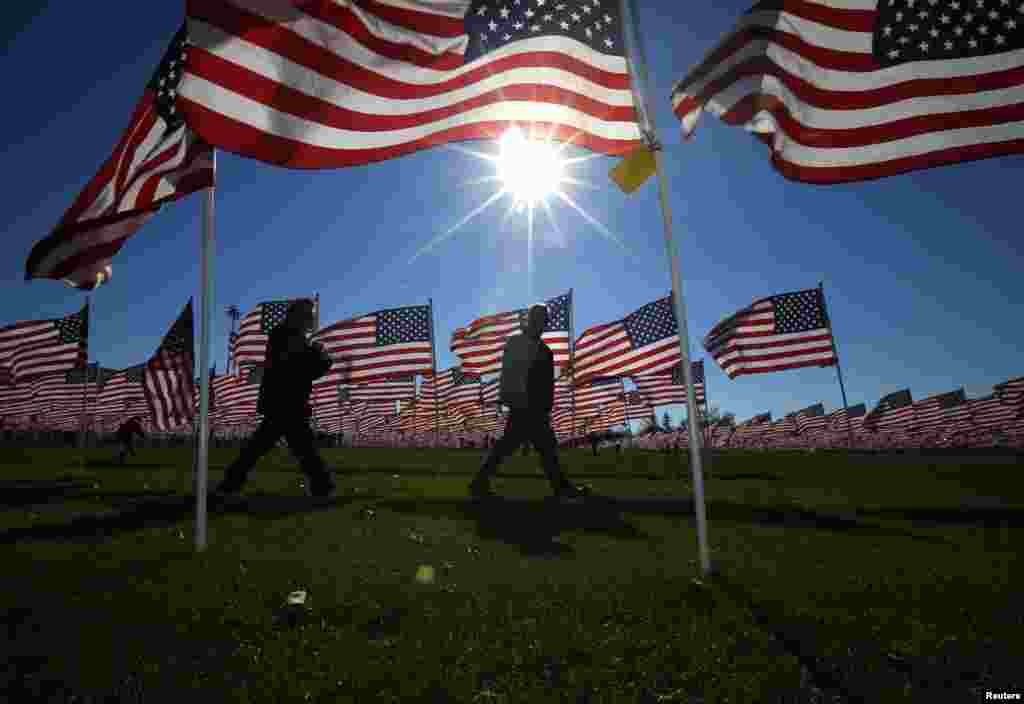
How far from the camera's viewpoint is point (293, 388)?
588 centimetres

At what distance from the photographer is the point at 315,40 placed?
14.1 feet

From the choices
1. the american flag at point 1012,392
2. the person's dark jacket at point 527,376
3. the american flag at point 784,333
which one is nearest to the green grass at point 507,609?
the person's dark jacket at point 527,376

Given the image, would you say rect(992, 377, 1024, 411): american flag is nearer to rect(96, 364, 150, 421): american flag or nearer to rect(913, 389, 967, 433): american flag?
rect(913, 389, 967, 433): american flag

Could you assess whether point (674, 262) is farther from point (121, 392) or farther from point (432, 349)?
point (121, 392)

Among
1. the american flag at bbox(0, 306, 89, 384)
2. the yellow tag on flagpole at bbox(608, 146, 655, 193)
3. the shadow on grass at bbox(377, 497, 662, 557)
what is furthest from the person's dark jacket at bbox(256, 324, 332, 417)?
the american flag at bbox(0, 306, 89, 384)

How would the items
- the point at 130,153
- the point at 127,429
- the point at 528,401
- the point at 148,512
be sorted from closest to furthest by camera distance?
1. the point at 130,153
2. the point at 148,512
3. the point at 528,401
4. the point at 127,429

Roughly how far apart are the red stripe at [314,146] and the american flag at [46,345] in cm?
2099

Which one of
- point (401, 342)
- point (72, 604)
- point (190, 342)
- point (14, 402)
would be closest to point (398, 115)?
point (72, 604)

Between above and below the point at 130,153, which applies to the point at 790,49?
above

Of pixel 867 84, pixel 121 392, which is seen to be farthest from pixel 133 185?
pixel 121 392

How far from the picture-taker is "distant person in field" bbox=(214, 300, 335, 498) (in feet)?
18.9

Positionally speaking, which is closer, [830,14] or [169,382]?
[830,14]

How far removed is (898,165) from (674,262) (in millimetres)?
2179

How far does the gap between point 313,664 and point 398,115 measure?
4122 millimetres
